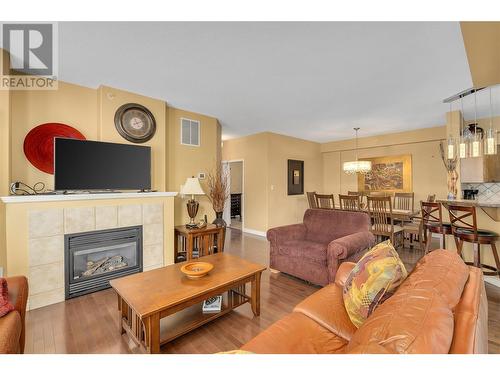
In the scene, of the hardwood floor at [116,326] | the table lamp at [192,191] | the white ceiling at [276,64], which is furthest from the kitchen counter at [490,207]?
the table lamp at [192,191]

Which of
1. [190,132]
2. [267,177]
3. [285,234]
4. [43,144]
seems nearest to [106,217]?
[43,144]

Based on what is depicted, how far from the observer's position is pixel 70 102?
276 cm

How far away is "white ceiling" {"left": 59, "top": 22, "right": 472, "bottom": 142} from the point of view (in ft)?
6.03

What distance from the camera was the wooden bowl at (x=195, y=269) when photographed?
5.93ft

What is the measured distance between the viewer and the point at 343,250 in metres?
2.31

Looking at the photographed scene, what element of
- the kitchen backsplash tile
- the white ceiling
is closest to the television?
the white ceiling

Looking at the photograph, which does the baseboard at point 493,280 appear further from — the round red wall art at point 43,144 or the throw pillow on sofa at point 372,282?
the round red wall art at point 43,144

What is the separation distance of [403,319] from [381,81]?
9.47 ft

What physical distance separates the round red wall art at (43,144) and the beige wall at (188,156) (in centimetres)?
141

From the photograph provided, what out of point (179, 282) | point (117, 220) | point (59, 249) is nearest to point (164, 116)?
point (117, 220)

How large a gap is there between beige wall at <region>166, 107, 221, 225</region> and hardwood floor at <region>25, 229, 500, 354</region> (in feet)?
5.74

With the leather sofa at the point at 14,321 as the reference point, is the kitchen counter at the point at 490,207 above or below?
above

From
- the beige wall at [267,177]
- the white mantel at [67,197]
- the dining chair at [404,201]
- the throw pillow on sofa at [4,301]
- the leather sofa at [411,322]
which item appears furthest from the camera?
the beige wall at [267,177]
